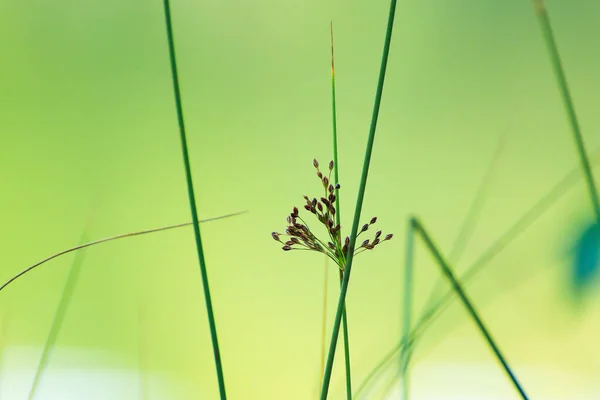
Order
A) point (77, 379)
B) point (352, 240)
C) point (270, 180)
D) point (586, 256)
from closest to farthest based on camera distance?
point (352, 240) < point (586, 256) < point (77, 379) < point (270, 180)

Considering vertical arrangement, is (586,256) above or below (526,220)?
below

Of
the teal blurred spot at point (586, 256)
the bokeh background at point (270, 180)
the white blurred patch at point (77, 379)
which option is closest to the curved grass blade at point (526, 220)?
the bokeh background at point (270, 180)

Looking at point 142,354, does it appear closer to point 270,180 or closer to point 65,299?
point 65,299

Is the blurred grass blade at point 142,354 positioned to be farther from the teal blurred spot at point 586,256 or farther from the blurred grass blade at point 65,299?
the teal blurred spot at point 586,256

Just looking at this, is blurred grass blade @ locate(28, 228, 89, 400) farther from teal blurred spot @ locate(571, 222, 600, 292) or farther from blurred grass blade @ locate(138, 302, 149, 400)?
teal blurred spot @ locate(571, 222, 600, 292)

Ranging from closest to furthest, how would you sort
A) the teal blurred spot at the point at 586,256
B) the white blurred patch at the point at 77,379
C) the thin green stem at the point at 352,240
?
the thin green stem at the point at 352,240 < the teal blurred spot at the point at 586,256 < the white blurred patch at the point at 77,379

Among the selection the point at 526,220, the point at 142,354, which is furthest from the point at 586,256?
the point at 142,354

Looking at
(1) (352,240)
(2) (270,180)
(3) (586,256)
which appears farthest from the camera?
(2) (270,180)

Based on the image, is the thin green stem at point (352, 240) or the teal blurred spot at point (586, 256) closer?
the thin green stem at point (352, 240)

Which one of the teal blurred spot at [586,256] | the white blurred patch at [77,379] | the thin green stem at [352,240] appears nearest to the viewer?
the thin green stem at [352,240]
